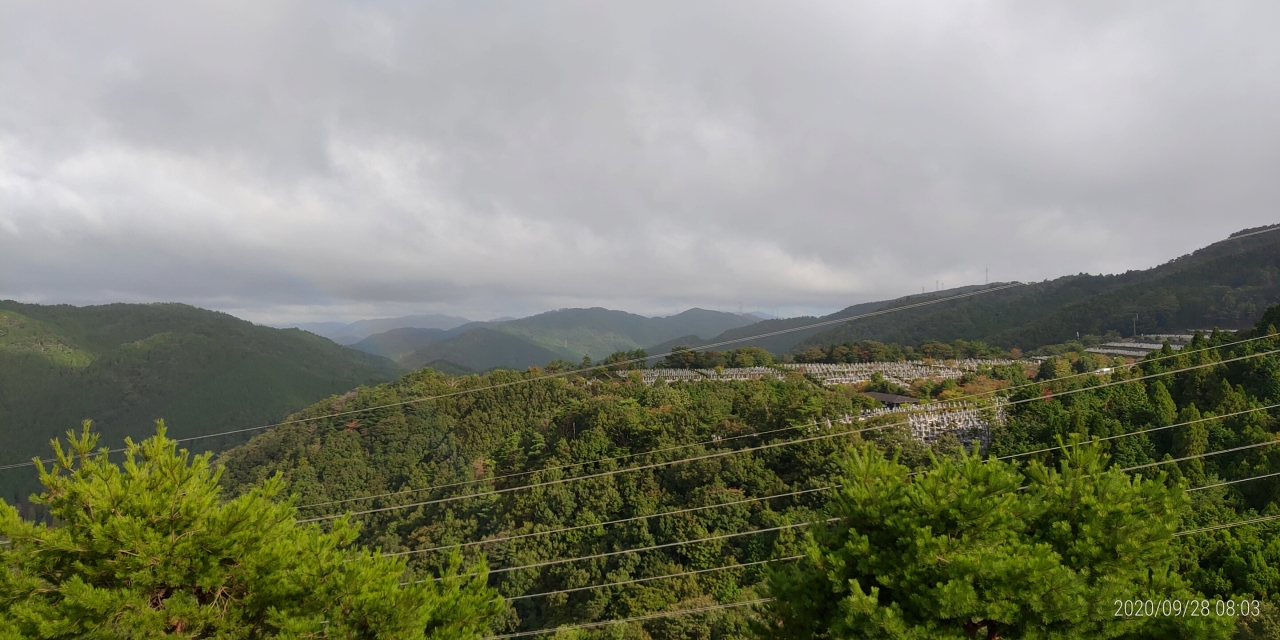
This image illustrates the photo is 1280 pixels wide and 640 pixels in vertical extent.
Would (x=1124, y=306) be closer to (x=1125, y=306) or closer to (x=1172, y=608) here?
(x=1125, y=306)

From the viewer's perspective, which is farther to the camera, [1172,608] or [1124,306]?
[1124,306]

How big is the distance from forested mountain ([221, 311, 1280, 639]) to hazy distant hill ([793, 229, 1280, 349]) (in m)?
12.1

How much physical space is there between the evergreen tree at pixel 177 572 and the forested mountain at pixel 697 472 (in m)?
7.37

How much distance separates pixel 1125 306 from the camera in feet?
155

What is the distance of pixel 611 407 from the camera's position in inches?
1125

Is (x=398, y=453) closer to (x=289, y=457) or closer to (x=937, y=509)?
(x=289, y=457)

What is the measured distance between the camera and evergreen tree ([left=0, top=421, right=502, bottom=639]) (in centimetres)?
559

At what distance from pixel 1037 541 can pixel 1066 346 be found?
4114cm

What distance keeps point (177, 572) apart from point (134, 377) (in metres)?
168

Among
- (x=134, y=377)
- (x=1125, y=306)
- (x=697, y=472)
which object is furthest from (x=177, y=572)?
(x=134, y=377)

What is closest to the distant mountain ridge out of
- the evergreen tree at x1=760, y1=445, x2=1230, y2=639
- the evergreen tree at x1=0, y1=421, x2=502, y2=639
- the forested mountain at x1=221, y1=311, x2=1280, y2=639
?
the forested mountain at x1=221, y1=311, x2=1280, y2=639

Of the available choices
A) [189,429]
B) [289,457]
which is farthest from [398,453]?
[189,429]

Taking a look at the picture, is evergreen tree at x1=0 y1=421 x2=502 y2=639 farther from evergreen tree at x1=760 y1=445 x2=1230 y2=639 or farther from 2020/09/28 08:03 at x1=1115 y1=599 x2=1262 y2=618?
2020/09/28 08:03 at x1=1115 y1=599 x2=1262 y2=618

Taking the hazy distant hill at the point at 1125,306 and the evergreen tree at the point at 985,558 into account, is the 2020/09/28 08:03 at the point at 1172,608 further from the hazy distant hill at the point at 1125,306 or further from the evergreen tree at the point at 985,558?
the hazy distant hill at the point at 1125,306
